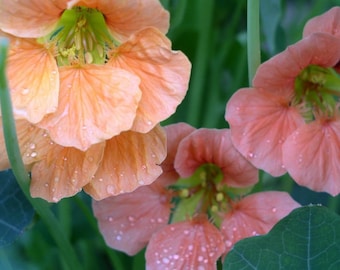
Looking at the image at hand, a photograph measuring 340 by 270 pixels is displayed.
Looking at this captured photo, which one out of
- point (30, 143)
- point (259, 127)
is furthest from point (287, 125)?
point (30, 143)

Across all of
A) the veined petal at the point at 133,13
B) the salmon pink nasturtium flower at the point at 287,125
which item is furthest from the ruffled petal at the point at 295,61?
the veined petal at the point at 133,13

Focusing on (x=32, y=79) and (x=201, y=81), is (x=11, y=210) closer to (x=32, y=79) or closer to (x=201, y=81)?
(x=32, y=79)

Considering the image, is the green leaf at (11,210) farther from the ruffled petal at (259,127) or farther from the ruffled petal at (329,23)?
the ruffled petal at (329,23)

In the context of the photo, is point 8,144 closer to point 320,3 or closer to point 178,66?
point 178,66

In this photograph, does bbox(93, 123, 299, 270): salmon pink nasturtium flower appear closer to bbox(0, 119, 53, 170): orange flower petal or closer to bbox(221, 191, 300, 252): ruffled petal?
bbox(221, 191, 300, 252): ruffled petal

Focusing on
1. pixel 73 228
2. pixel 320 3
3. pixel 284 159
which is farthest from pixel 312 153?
pixel 73 228
